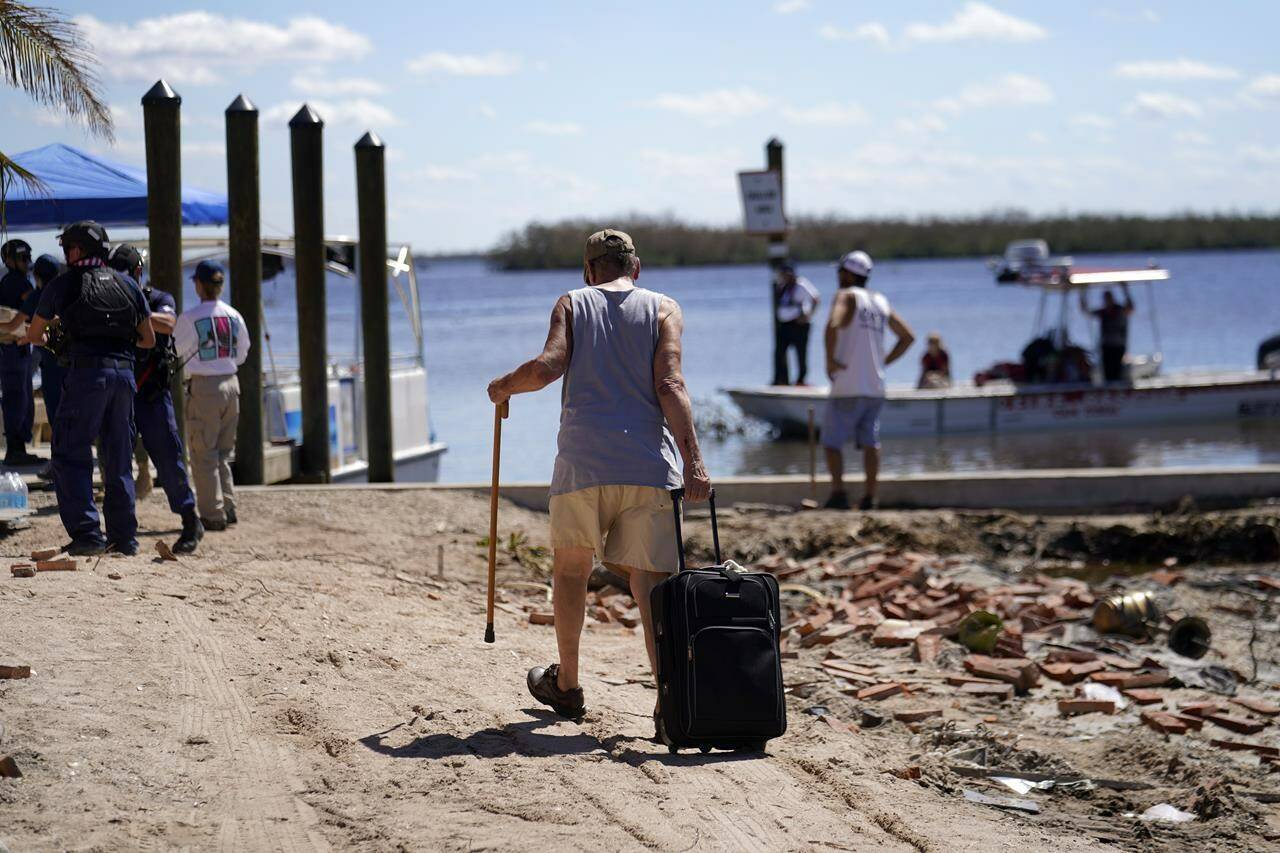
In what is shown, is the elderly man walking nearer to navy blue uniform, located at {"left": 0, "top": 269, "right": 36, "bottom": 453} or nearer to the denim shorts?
the denim shorts

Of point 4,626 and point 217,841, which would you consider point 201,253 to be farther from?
point 217,841

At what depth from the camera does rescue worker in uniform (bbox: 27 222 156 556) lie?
23.7 feet

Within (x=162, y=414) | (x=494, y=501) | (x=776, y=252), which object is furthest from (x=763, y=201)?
(x=494, y=501)

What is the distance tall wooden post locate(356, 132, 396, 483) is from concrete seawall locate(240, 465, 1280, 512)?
9.80ft

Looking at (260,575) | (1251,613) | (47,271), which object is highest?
(47,271)

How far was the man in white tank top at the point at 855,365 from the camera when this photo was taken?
1045cm

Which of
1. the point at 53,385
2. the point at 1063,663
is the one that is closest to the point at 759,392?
the point at 53,385

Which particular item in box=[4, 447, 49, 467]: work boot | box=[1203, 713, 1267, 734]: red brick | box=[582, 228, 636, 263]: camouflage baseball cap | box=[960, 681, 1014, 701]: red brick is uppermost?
box=[582, 228, 636, 263]: camouflage baseball cap

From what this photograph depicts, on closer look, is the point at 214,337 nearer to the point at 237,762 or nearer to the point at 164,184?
the point at 164,184

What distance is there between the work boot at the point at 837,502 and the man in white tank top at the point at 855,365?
0.72ft

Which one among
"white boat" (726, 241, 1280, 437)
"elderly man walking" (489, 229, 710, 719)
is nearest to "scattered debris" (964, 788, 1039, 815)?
"elderly man walking" (489, 229, 710, 719)

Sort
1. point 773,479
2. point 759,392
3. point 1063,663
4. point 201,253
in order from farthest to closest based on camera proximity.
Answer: point 759,392
point 201,253
point 773,479
point 1063,663

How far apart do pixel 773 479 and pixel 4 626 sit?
6.54 m

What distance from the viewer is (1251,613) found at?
27.8ft
